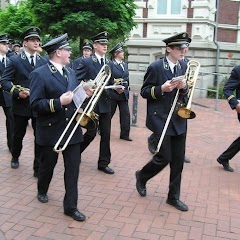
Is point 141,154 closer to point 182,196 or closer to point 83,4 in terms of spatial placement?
point 182,196

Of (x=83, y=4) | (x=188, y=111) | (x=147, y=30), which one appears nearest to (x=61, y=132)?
(x=188, y=111)

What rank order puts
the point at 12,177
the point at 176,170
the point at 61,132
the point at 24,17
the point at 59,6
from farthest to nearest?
the point at 24,17 → the point at 59,6 → the point at 12,177 → the point at 176,170 → the point at 61,132

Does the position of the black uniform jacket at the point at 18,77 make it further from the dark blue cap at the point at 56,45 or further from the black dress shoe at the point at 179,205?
the black dress shoe at the point at 179,205

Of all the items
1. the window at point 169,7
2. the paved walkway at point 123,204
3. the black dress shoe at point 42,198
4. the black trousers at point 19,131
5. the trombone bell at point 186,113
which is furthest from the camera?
the window at point 169,7

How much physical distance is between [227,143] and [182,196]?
3354 millimetres

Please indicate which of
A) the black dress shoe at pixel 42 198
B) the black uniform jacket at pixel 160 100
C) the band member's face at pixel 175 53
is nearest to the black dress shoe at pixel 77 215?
the black dress shoe at pixel 42 198

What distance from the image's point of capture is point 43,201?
481cm

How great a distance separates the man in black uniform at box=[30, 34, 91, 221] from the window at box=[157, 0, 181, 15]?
39.5 ft

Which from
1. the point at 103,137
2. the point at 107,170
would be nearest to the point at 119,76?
the point at 103,137

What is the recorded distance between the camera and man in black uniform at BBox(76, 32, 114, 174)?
232 inches

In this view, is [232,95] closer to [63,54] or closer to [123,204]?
[123,204]

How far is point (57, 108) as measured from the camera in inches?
162

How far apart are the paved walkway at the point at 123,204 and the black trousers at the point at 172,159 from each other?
29cm

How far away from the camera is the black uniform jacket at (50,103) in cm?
418
